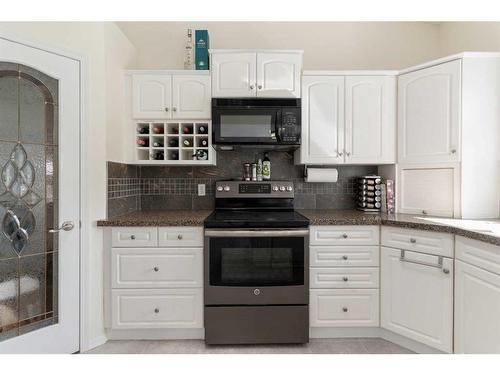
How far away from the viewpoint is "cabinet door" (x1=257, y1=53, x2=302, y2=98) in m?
2.35

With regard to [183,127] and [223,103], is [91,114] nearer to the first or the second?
[183,127]

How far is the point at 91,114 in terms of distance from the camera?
78.4 inches

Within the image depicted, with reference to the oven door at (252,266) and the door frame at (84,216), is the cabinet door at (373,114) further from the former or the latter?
the door frame at (84,216)

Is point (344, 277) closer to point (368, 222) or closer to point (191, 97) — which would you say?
point (368, 222)

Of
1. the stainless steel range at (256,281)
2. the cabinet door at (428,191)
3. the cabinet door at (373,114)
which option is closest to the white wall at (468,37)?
the cabinet door at (373,114)

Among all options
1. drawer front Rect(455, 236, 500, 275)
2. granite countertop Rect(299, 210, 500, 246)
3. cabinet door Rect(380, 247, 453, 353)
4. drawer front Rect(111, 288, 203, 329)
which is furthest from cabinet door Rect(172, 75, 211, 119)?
drawer front Rect(455, 236, 500, 275)

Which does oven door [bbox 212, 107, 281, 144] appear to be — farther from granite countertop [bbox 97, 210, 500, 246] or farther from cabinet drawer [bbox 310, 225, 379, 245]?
cabinet drawer [bbox 310, 225, 379, 245]

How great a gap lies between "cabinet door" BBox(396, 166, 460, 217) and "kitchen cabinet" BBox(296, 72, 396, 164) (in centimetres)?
20

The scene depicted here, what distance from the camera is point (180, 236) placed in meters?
2.07

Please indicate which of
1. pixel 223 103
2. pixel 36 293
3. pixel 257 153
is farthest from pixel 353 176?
pixel 36 293

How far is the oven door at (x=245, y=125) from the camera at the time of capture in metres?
2.30

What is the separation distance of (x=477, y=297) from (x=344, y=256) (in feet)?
2.55

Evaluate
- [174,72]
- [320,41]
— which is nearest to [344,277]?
[174,72]

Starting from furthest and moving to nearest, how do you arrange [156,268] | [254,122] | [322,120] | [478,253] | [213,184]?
[213,184]
[322,120]
[254,122]
[156,268]
[478,253]
